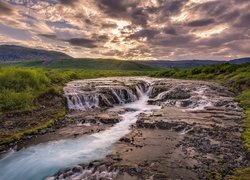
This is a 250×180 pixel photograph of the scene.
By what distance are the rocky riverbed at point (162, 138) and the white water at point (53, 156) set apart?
85 cm

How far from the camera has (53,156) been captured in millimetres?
16328

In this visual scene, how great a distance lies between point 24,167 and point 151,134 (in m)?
10.2

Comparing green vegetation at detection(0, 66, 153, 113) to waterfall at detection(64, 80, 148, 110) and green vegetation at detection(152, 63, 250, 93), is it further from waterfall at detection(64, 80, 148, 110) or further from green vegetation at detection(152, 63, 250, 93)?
green vegetation at detection(152, 63, 250, 93)

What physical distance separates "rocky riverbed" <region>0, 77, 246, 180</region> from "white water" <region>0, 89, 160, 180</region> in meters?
0.85

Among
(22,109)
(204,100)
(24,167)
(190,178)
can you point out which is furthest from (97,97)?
(190,178)

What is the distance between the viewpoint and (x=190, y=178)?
1250cm

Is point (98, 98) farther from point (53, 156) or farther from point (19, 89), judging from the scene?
point (53, 156)

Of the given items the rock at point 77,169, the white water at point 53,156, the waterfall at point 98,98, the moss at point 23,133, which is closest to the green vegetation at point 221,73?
the waterfall at point 98,98

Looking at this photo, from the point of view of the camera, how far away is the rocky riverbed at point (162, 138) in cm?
1348

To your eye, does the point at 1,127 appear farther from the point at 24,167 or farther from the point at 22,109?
the point at 24,167

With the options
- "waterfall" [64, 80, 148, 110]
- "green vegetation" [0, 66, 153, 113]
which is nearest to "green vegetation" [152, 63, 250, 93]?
"waterfall" [64, 80, 148, 110]

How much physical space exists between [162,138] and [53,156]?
333 inches

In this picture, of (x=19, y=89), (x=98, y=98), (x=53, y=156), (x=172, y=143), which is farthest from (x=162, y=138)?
(x=19, y=89)

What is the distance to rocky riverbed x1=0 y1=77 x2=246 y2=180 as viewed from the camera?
1348 cm
